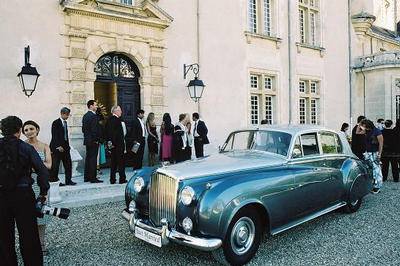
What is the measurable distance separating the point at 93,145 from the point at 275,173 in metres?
4.43

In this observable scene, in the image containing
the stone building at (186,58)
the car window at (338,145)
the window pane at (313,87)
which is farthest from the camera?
the window pane at (313,87)

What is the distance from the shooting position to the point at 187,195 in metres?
4.06

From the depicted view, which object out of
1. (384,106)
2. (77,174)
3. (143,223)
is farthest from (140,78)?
(384,106)

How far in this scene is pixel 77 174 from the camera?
8.80m

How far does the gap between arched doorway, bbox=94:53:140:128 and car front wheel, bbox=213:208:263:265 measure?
22.3ft

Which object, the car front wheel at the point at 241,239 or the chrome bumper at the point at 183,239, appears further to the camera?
the car front wheel at the point at 241,239

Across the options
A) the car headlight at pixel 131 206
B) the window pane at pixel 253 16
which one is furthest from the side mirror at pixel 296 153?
the window pane at pixel 253 16

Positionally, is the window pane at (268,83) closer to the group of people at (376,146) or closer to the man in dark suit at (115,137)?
the group of people at (376,146)

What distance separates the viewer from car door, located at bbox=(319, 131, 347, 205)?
573 centimetres

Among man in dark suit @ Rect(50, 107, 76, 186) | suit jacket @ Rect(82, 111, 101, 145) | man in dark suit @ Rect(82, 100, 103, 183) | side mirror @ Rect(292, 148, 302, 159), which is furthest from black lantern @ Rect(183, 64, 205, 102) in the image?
side mirror @ Rect(292, 148, 302, 159)

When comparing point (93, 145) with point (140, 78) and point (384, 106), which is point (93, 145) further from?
point (384, 106)

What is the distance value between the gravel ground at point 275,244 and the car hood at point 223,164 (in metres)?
0.99

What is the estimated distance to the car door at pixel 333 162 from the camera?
573cm

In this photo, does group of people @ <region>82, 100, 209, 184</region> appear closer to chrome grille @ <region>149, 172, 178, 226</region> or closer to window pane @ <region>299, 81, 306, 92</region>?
chrome grille @ <region>149, 172, 178, 226</region>
